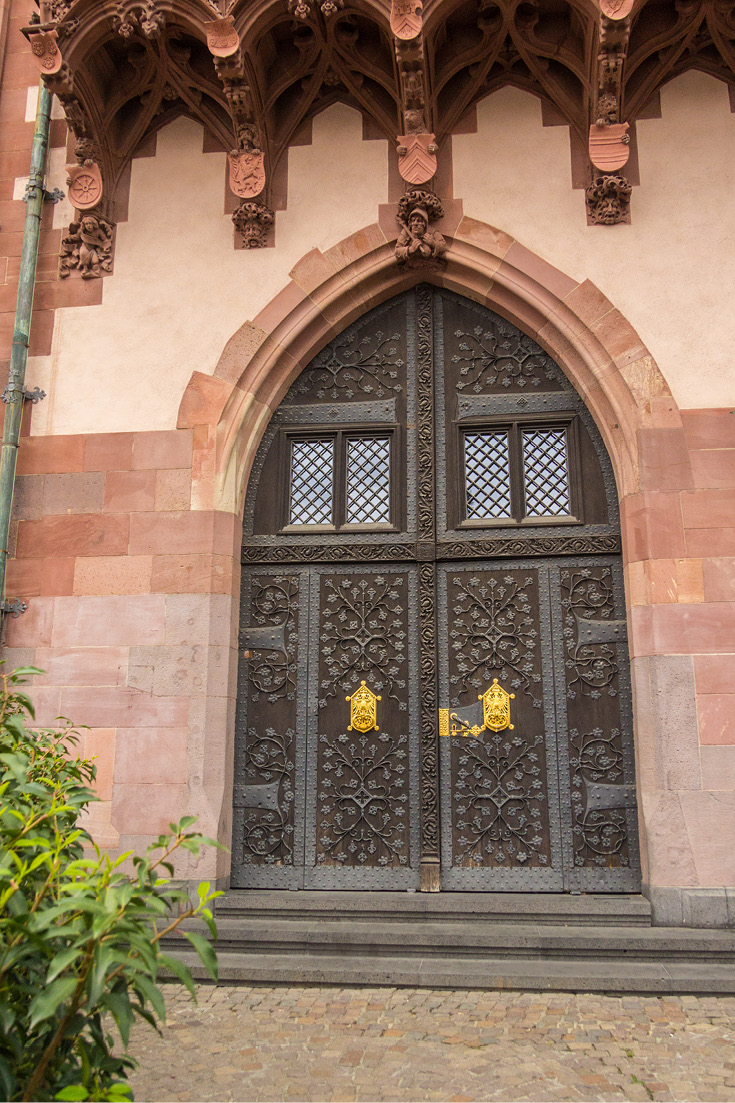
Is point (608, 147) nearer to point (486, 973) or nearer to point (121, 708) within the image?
point (121, 708)

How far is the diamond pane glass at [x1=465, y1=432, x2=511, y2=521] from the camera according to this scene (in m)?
6.61

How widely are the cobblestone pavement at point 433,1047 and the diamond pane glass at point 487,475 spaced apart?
3.28 m

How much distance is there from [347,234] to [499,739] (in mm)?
3962

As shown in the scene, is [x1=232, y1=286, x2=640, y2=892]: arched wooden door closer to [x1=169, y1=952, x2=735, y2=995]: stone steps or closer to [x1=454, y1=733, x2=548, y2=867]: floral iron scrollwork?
[x1=454, y1=733, x2=548, y2=867]: floral iron scrollwork

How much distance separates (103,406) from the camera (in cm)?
671

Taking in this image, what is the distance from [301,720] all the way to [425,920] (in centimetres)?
160

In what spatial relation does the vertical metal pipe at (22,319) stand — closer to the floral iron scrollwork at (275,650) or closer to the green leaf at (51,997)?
the floral iron scrollwork at (275,650)

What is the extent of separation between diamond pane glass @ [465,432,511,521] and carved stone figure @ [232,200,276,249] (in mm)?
2210

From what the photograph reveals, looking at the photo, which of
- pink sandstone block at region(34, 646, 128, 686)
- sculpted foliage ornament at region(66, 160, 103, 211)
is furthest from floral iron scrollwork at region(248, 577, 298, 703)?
sculpted foliage ornament at region(66, 160, 103, 211)

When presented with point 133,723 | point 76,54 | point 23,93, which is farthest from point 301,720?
point 23,93

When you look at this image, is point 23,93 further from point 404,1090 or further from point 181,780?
point 404,1090

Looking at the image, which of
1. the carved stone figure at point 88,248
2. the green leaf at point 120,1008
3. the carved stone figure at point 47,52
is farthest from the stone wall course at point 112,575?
the green leaf at point 120,1008

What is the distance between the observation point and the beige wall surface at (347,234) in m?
6.33

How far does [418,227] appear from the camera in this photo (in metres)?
6.57
